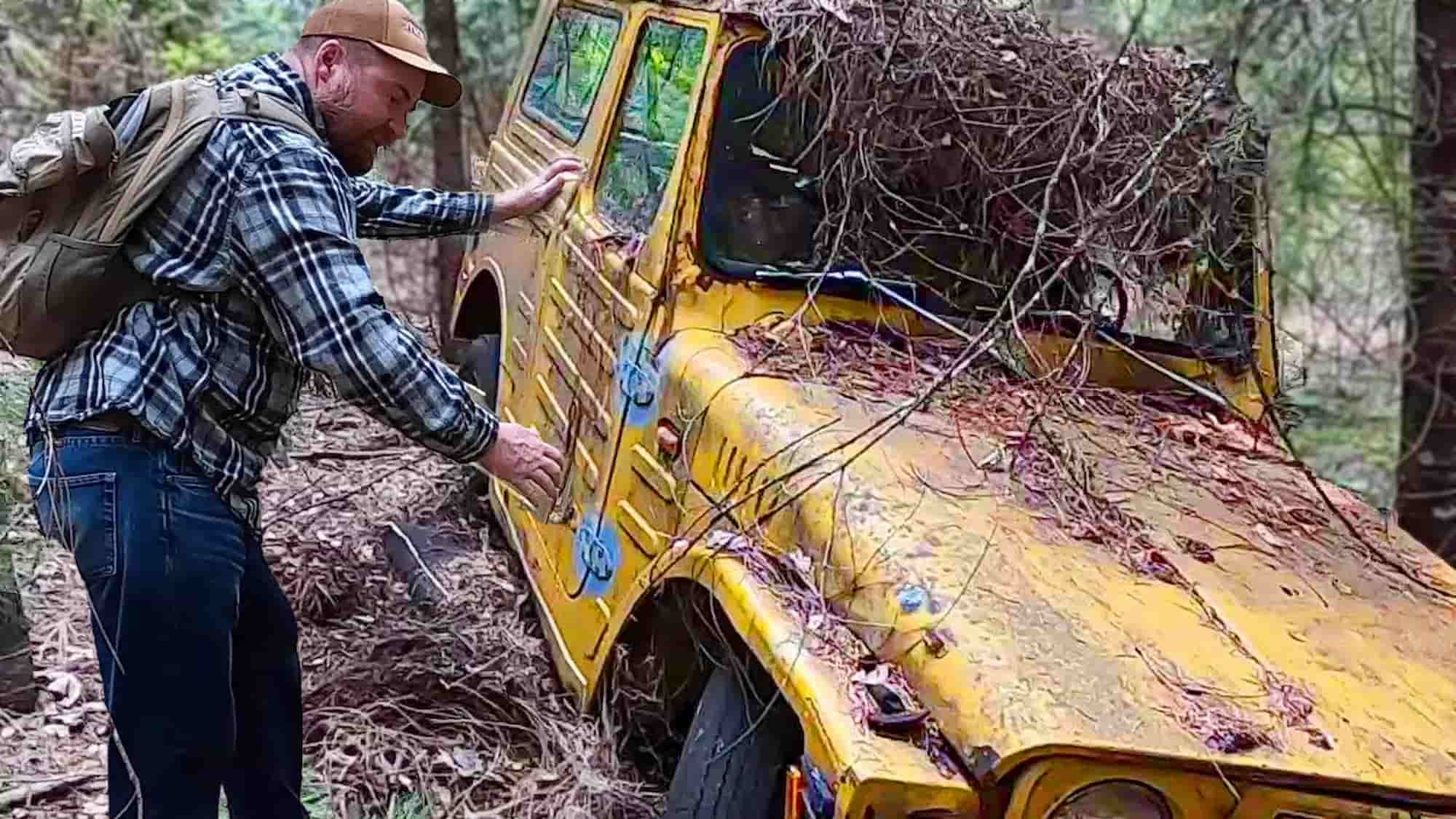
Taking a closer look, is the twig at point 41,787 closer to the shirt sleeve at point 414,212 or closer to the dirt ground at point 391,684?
the dirt ground at point 391,684

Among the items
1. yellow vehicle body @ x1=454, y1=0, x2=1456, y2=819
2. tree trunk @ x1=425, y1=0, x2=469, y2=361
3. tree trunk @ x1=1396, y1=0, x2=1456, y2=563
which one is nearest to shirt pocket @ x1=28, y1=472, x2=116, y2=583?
yellow vehicle body @ x1=454, y1=0, x2=1456, y2=819

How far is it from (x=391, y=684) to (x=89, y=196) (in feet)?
6.52

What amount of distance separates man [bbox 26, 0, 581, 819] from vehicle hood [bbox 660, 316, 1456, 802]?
1.90 feet

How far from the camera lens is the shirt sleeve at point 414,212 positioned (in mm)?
3645

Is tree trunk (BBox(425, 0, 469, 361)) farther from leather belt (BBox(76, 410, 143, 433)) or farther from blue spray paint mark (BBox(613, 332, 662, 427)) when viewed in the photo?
leather belt (BBox(76, 410, 143, 433))

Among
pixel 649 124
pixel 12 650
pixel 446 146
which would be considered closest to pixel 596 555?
pixel 649 124

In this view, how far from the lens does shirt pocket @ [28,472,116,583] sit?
2.86 metres

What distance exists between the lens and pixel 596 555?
154 inches

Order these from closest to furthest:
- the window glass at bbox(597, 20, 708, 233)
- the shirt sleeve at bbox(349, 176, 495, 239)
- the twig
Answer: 1. the shirt sleeve at bbox(349, 176, 495, 239)
2. the twig
3. the window glass at bbox(597, 20, 708, 233)

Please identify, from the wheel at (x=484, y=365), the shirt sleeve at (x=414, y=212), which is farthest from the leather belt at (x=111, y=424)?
the wheel at (x=484, y=365)

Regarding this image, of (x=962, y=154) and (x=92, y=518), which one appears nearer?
(x=92, y=518)

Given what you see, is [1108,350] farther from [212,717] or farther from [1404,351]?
[1404,351]

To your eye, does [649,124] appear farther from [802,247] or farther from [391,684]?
[391,684]

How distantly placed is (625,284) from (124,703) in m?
1.60
